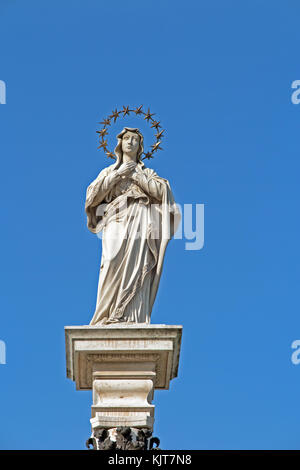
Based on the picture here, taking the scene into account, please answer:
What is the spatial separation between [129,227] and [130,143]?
1.64 meters

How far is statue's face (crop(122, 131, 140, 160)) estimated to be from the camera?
1991cm

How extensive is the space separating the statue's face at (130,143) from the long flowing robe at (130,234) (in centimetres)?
25

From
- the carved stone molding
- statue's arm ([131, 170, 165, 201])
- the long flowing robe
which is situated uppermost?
statue's arm ([131, 170, 165, 201])

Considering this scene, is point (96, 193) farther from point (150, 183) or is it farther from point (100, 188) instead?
point (150, 183)

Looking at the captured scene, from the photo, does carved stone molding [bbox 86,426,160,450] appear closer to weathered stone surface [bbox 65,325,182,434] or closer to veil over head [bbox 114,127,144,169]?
weathered stone surface [bbox 65,325,182,434]

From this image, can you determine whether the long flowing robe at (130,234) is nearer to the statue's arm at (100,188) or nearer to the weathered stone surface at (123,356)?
the statue's arm at (100,188)

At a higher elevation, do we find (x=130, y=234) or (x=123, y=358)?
(x=130, y=234)

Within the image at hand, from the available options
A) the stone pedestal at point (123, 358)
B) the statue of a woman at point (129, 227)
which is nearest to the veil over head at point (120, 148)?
the statue of a woman at point (129, 227)

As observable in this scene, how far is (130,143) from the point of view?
1992 cm

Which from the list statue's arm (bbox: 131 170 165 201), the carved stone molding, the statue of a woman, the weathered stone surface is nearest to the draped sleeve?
the statue of a woman

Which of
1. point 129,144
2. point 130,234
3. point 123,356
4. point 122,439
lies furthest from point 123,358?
point 129,144
